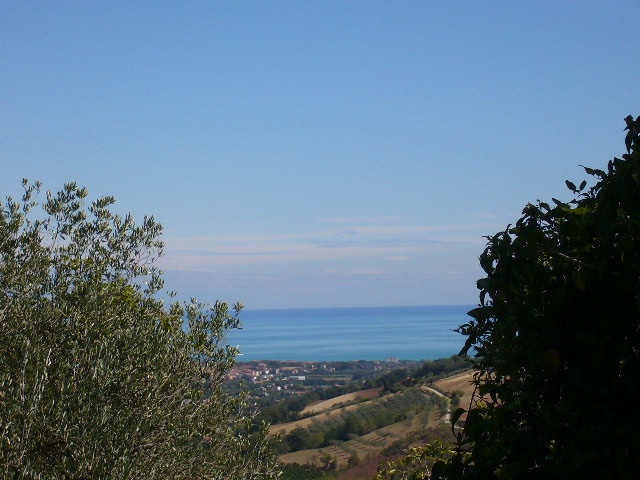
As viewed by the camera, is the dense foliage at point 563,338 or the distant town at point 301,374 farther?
the distant town at point 301,374

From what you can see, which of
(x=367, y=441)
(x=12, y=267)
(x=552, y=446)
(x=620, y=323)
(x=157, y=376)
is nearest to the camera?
(x=620, y=323)

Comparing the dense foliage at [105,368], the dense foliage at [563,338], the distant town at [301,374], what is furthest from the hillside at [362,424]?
the dense foliage at [563,338]

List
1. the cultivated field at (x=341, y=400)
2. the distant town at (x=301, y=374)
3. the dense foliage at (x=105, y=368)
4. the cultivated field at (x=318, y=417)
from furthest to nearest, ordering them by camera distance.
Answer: the distant town at (x=301, y=374) → the cultivated field at (x=341, y=400) → the cultivated field at (x=318, y=417) → the dense foliage at (x=105, y=368)

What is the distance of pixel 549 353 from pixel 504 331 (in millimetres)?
185

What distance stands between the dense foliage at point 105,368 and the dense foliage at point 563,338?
12.0 ft

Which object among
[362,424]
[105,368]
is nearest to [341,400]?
[362,424]

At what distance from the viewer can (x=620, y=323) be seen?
2.44 metres

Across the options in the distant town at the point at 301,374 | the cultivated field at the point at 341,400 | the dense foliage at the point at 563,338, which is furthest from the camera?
the distant town at the point at 301,374

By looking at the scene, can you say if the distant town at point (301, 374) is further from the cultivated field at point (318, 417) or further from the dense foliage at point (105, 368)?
the dense foliage at point (105, 368)

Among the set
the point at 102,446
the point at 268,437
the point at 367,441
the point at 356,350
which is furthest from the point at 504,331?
the point at 356,350

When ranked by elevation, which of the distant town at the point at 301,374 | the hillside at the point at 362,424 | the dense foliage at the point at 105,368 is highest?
the dense foliage at the point at 105,368

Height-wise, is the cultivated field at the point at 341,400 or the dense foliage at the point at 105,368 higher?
the dense foliage at the point at 105,368

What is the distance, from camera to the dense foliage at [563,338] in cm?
238

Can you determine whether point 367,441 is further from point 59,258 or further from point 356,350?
point 356,350
